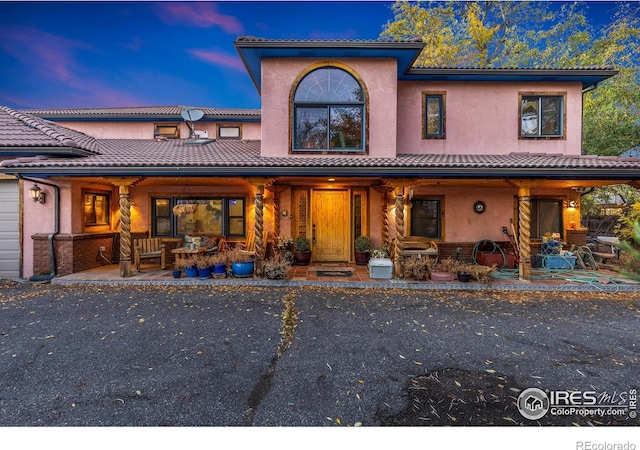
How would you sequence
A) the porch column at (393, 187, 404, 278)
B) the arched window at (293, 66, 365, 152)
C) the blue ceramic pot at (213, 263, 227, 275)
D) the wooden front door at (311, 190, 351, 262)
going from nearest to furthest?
the porch column at (393, 187, 404, 278) → the blue ceramic pot at (213, 263, 227, 275) → the arched window at (293, 66, 365, 152) → the wooden front door at (311, 190, 351, 262)

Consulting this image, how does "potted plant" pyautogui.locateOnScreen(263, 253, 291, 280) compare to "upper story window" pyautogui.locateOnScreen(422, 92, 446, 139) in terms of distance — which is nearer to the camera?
"potted plant" pyautogui.locateOnScreen(263, 253, 291, 280)

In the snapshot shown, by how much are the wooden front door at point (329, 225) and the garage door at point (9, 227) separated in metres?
8.85

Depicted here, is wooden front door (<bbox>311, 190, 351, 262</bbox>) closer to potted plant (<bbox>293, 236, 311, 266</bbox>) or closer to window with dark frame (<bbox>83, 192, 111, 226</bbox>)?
potted plant (<bbox>293, 236, 311, 266</bbox>)

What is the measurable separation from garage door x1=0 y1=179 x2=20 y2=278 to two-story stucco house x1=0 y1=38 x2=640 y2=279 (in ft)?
1.05

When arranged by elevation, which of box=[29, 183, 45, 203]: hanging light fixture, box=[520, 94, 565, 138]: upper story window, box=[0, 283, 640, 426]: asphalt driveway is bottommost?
box=[0, 283, 640, 426]: asphalt driveway

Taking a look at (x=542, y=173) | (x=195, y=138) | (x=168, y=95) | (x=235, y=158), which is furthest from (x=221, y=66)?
(x=542, y=173)

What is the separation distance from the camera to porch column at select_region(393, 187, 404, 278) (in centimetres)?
751

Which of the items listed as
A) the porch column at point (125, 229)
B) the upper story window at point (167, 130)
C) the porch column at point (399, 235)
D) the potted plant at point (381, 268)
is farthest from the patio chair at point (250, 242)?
the upper story window at point (167, 130)

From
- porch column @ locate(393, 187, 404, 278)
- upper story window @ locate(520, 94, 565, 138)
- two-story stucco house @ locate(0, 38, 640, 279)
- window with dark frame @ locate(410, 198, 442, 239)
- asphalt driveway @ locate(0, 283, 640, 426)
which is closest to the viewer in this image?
asphalt driveway @ locate(0, 283, 640, 426)

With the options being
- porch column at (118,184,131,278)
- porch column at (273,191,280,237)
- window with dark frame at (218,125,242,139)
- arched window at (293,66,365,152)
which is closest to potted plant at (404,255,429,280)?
arched window at (293,66,365,152)

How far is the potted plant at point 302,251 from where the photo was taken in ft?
31.0

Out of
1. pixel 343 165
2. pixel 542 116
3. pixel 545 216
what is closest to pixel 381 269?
A: pixel 343 165

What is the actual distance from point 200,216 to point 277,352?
24.9ft

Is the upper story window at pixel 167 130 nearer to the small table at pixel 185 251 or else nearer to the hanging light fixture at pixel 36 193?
the hanging light fixture at pixel 36 193
